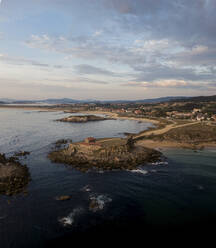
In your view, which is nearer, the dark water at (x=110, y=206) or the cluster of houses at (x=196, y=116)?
the dark water at (x=110, y=206)

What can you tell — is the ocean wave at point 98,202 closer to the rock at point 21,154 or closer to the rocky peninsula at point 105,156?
the rocky peninsula at point 105,156

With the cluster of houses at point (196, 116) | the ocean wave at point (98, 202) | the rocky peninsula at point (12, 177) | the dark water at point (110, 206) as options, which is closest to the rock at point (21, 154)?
the rocky peninsula at point (12, 177)

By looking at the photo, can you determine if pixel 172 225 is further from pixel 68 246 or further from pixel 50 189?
pixel 50 189

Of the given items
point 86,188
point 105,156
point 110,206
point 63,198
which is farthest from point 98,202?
point 105,156

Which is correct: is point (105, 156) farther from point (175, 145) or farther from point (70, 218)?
point (175, 145)

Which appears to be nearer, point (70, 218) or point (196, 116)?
point (70, 218)
